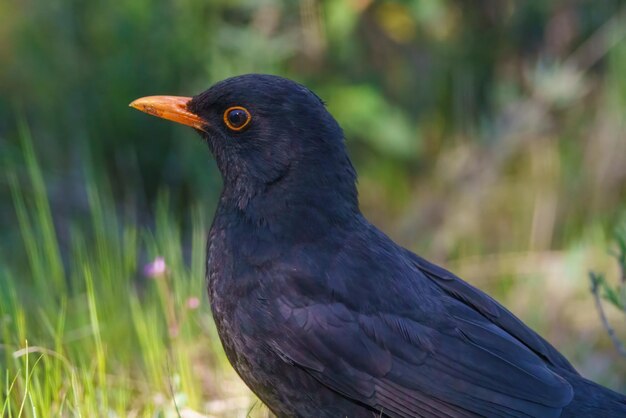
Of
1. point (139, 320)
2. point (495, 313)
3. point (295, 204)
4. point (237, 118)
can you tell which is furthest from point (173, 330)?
point (495, 313)

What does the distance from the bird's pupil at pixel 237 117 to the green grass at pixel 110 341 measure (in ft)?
2.45

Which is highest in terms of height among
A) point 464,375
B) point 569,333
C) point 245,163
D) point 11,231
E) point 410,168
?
point 410,168

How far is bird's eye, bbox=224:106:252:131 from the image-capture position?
4105mm

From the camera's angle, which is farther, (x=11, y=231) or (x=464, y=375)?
(x=11, y=231)

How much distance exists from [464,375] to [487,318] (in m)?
0.38

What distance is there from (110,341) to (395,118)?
2837 millimetres

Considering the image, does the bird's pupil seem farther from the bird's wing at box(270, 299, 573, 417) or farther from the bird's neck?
the bird's wing at box(270, 299, 573, 417)

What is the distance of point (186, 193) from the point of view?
7.08 meters

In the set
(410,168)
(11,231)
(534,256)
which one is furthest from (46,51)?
(534,256)

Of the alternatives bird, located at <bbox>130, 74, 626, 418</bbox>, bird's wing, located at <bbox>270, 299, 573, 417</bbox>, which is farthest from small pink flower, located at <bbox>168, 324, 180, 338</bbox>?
bird's wing, located at <bbox>270, 299, 573, 417</bbox>

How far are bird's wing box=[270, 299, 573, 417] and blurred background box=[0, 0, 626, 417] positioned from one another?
7.65 ft

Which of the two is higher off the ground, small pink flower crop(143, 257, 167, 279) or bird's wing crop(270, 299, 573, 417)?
bird's wing crop(270, 299, 573, 417)

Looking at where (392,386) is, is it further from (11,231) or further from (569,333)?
(11,231)

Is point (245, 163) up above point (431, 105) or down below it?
below
